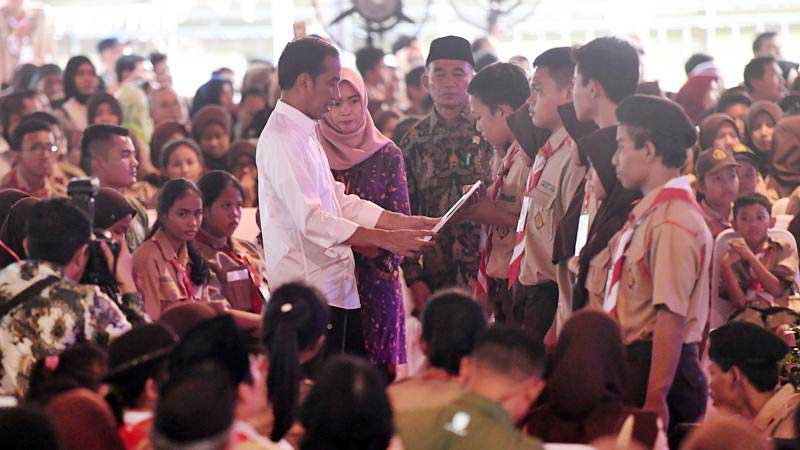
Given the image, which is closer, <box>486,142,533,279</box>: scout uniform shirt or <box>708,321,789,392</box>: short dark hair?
<box>708,321,789,392</box>: short dark hair

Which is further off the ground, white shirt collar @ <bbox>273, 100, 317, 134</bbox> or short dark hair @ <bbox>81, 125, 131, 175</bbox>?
white shirt collar @ <bbox>273, 100, 317, 134</bbox>

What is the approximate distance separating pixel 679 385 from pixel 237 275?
2055 millimetres

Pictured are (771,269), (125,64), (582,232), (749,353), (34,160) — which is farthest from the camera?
(125,64)

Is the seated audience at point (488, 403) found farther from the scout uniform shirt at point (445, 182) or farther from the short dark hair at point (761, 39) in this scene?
the short dark hair at point (761, 39)

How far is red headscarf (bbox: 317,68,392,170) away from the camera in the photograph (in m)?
5.39

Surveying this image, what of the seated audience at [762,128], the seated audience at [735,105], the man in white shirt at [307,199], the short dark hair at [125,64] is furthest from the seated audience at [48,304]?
the short dark hair at [125,64]

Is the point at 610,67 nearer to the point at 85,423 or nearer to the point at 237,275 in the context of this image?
the point at 237,275

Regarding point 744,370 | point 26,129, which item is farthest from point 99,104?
point 744,370

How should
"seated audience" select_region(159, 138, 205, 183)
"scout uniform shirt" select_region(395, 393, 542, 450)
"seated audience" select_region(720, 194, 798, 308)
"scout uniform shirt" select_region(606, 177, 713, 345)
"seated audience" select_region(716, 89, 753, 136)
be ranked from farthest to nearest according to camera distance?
"seated audience" select_region(716, 89, 753, 136)
"seated audience" select_region(159, 138, 205, 183)
"seated audience" select_region(720, 194, 798, 308)
"scout uniform shirt" select_region(606, 177, 713, 345)
"scout uniform shirt" select_region(395, 393, 542, 450)

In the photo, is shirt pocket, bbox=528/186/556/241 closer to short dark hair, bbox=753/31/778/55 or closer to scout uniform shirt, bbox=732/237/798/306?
scout uniform shirt, bbox=732/237/798/306

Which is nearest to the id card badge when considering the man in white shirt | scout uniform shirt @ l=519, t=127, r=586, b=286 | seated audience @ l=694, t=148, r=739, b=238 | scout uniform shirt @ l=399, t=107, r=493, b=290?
scout uniform shirt @ l=519, t=127, r=586, b=286

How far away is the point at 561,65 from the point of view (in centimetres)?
503

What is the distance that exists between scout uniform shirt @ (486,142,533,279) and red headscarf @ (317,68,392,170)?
47 cm

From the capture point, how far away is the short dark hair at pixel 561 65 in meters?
5.03
